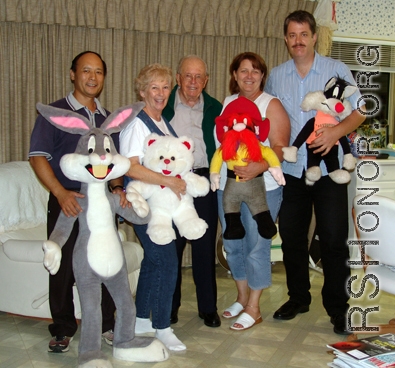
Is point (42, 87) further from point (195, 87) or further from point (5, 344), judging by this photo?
point (5, 344)

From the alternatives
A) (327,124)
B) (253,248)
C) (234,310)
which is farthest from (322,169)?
(234,310)

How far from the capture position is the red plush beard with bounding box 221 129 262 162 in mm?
2309

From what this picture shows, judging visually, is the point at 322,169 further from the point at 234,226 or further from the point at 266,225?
the point at 234,226

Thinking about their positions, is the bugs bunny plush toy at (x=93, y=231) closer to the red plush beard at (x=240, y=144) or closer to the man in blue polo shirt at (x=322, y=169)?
the red plush beard at (x=240, y=144)

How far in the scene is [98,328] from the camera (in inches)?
82.0

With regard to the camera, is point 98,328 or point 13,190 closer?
point 98,328

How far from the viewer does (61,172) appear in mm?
2254

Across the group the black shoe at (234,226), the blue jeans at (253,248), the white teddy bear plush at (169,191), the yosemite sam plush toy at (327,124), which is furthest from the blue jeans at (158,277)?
the yosemite sam plush toy at (327,124)

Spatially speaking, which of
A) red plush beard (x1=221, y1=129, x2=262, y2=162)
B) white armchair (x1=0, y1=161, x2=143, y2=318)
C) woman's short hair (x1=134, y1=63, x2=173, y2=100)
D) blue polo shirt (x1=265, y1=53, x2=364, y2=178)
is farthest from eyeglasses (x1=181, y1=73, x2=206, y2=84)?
white armchair (x1=0, y1=161, x2=143, y2=318)

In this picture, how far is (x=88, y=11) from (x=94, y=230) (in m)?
2.21

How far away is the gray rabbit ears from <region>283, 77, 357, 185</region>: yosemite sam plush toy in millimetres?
799

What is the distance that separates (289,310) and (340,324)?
0.32 meters

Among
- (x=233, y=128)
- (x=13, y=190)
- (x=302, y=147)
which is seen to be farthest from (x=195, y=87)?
(x=13, y=190)

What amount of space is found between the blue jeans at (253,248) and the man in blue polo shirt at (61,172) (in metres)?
0.67
